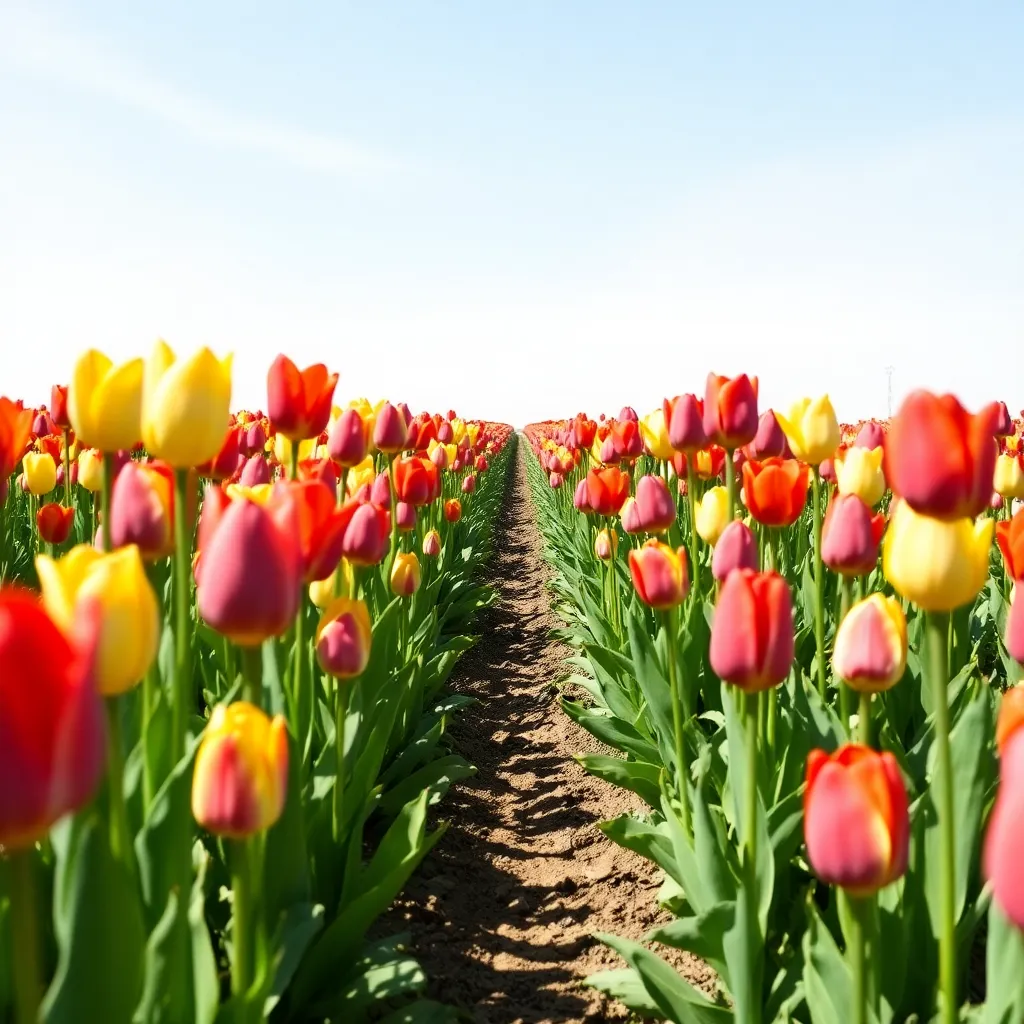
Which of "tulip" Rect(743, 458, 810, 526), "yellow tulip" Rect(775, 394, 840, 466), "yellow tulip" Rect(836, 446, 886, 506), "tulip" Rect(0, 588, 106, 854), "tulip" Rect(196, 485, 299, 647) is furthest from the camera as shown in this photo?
"yellow tulip" Rect(775, 394, 840, 466)

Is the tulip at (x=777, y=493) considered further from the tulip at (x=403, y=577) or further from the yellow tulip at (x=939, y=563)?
the tulip at (x=403, y=577)

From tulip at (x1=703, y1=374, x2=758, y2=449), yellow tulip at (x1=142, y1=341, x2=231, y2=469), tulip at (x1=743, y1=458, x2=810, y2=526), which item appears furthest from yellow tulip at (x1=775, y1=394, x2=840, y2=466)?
yellow tulip at (x1=142, y1=341, x2=231, y2=469)

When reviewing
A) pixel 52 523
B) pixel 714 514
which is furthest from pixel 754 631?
pixel 52 523

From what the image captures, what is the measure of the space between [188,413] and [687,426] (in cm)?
194

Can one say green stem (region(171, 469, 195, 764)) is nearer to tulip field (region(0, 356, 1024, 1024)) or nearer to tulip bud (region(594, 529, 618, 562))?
tulip field (region(0, 356, 1024, 1024))

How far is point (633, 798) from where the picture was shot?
12.8 ft

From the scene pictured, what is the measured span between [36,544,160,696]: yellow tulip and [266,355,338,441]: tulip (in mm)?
1309

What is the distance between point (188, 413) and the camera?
180 centimetres

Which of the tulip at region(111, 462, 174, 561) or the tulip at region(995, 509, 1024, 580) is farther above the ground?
the tulip at region(111, 462, 174, 561)

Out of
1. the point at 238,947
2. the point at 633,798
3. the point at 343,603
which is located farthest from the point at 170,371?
the point at 633,798

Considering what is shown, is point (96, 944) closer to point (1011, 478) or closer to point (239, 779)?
point (239, 779)

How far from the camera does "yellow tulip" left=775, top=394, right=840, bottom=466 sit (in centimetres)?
317

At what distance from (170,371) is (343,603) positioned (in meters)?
0.63

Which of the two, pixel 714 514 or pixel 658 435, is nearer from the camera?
pixel 714 514
